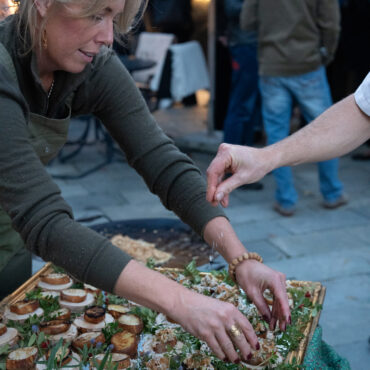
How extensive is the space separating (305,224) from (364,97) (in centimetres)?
292

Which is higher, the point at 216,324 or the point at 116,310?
the point at 216,324

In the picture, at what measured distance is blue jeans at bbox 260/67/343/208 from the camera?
457 centimetres

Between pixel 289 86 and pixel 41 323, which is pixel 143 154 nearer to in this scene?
pixel 41 323

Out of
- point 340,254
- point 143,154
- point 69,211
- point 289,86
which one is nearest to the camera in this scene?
point 69,211

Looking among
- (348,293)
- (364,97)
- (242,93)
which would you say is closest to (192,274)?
(364,97)

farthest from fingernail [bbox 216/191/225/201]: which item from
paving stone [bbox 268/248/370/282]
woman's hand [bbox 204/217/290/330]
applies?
paving stone [bbox 268/248/370/282]

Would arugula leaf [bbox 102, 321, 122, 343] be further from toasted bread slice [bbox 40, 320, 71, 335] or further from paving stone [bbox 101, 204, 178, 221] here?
paving stone [bbox 101, 204, 178, 221]

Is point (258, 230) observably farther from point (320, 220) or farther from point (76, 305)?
point (76, 305)

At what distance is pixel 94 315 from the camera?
1692 mm

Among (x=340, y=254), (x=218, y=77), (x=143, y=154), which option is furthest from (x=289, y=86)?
(x=143, y=154)

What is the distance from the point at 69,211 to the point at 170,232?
1865mm

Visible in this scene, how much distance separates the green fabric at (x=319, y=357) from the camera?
5.44 feet

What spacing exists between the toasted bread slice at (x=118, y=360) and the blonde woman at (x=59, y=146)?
219 mm

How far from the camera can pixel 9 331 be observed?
5.31ft
